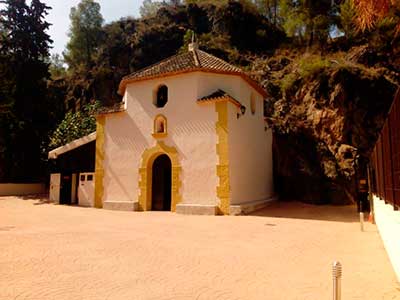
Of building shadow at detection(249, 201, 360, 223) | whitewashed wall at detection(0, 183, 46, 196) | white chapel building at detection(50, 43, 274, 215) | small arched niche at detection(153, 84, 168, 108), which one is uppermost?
small arched niche at detection(153, 84, 168, 108)

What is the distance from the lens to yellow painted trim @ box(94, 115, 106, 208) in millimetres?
18172

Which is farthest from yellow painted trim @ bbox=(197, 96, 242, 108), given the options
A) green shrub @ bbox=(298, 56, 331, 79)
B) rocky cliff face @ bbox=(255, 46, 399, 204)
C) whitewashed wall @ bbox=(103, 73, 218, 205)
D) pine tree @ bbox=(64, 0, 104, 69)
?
pine tree @ bbox=(64, 0, 104, 69)

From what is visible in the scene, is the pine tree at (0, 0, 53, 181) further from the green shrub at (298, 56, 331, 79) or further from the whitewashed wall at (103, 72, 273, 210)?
the green shrub at (298, 56, 331, 79)

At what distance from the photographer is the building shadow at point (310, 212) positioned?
536 inches

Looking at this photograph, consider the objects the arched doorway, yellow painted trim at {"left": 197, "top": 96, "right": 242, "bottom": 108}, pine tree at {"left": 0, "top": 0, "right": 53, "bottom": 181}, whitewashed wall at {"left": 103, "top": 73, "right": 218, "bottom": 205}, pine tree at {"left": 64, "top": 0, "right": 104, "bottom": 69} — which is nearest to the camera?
yellow painted trim at {"left": 197, "top": 96, "right": 242, "bottom": 108}

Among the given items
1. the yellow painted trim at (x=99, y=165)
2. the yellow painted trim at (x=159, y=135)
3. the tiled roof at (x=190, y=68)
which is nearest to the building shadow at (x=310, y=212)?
the yellow painted trim at (x=159, y=135)

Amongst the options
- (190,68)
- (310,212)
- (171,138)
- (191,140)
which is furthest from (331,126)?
(171,138)

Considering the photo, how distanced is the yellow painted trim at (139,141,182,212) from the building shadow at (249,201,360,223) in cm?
386

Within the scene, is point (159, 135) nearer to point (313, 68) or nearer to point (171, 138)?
point (171, 138)

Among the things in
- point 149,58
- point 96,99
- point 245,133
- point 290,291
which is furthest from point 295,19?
point 290,291

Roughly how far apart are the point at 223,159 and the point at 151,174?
4.41m

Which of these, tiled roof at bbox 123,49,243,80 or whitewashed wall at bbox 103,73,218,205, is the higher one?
tiled roof at bbox 123,49,243,80

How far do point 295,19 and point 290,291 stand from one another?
26.3 metres

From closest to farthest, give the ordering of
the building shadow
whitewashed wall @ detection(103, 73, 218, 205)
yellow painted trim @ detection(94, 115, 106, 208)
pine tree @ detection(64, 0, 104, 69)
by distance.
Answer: the building shadow < whitewashed wall @ detection(103, 73, 218, 205) < yellow painted trim @ detection(94, 115, 106, 208) < pine tree @ detection(64, 0, 104, 69)
